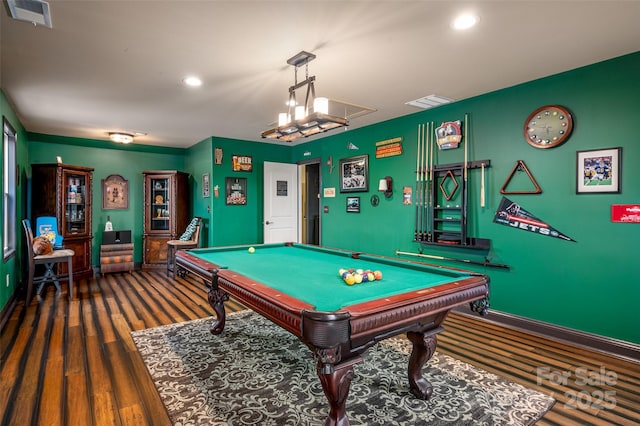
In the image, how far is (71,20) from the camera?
7.30 feet

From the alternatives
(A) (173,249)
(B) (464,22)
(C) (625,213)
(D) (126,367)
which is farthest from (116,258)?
(C) (625,213)

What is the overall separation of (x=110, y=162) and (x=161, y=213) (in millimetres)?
1375

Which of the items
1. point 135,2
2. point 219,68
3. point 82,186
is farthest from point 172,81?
point 82,186

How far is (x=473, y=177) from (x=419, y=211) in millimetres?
797

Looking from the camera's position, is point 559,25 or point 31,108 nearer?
point 559,25

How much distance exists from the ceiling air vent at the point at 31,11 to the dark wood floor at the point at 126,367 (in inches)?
94.7

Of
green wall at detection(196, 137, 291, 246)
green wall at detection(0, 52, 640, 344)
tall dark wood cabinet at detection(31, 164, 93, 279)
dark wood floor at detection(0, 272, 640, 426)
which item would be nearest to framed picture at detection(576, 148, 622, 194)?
green wall at detection(0, 52, 640, 344)

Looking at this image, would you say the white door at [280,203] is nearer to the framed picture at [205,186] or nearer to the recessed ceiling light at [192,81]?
the framed picture at [205,186]

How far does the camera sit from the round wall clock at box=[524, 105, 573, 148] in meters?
3.12

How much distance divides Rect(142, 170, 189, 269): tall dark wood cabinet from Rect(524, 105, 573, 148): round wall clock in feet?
19.1

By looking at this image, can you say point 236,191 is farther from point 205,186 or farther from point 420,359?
point 420,359

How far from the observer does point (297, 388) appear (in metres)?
2.29

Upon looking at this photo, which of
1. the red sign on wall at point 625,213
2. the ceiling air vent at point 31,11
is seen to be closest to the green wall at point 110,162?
the ceiling air vent at point 31,11

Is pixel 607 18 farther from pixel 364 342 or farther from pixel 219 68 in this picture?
pixel 219 68
